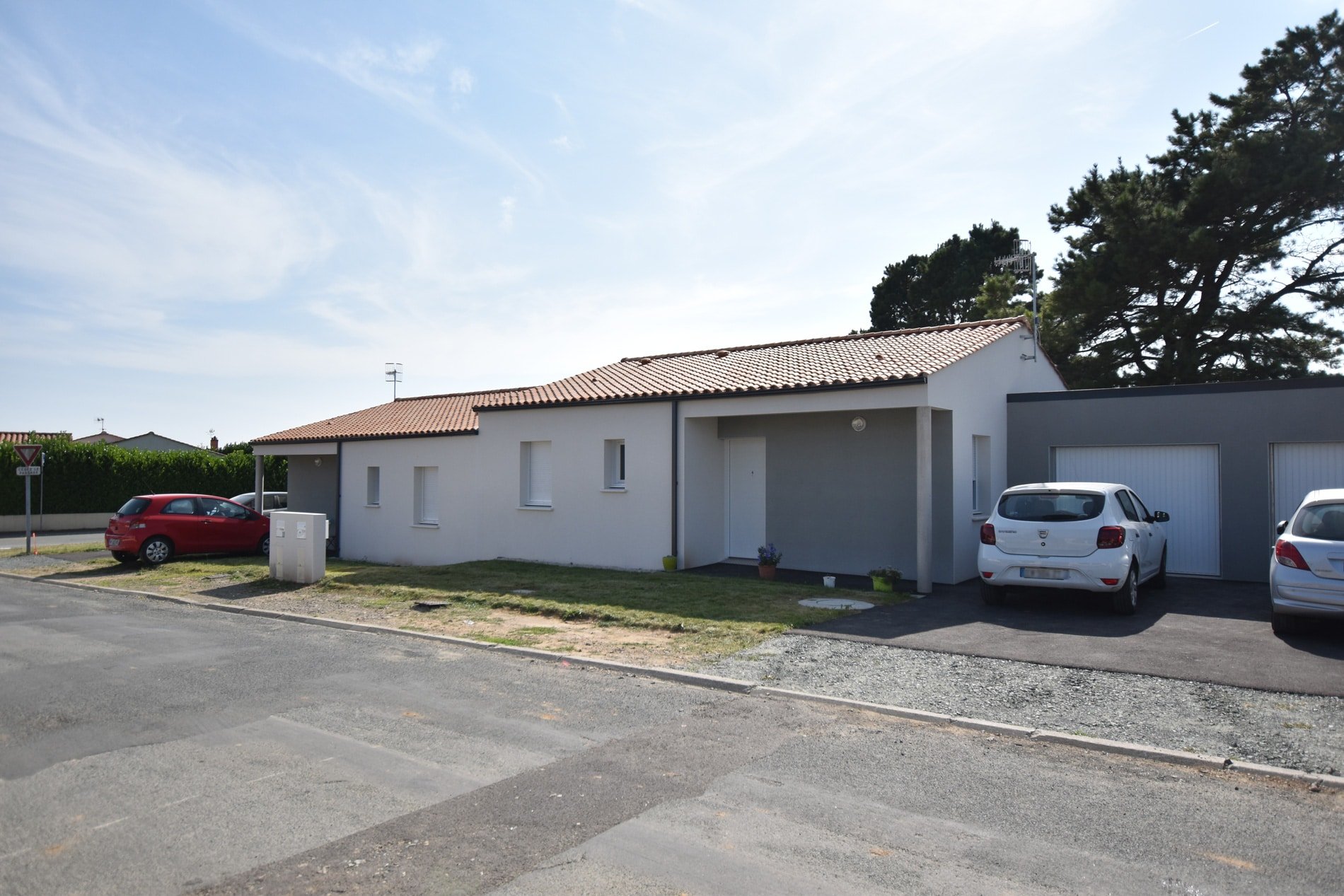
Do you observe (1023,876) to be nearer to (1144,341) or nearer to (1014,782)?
(1014,782)

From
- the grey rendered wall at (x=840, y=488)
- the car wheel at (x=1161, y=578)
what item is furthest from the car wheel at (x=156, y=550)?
the car wheel at (x=1161, y=578)

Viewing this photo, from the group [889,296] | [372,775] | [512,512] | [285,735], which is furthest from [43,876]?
[889,296]

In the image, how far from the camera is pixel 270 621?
37.6 ft

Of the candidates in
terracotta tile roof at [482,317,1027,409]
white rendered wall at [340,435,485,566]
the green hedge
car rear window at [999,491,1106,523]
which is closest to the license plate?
car rear window at [999,491,1106,523]

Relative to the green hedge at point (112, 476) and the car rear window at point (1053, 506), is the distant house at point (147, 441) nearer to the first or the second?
the green hedge at point (112, 476)

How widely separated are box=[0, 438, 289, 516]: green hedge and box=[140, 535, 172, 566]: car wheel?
10622 millimetres

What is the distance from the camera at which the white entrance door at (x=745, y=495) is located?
15.7 metres

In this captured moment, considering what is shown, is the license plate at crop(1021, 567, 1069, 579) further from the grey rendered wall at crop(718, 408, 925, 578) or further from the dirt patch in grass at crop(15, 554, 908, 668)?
the grey rendered wall at crop(718, 408, 925, 578)

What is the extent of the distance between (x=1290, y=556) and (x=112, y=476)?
36.3m

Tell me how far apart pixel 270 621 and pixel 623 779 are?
7982mm

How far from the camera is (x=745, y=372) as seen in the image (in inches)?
626

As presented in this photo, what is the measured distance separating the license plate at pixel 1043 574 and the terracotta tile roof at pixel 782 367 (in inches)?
117

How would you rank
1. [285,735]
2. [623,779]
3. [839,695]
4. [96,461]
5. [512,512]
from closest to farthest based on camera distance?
[623,779], [285,735], [839,695], [512,512], [96,461]

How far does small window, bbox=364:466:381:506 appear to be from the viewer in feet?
70.8
